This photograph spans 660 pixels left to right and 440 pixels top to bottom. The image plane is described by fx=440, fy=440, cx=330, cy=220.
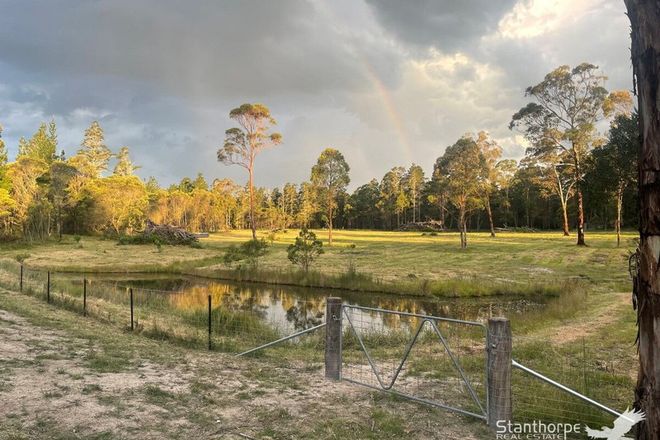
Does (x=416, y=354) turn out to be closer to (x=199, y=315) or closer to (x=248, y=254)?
(x=199, y=315)

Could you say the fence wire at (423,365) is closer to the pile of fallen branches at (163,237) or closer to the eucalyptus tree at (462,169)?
the eucalyptus tree at (462,169)

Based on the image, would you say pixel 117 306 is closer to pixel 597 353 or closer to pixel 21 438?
pixel 21 438

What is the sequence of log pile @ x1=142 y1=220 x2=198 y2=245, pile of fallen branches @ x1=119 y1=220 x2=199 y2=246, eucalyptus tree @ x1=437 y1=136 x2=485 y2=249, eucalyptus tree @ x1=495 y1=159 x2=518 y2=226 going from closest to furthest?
eucalyptus tree @ x1=437 y1=136 x2=485 y2=249 → pile of fallen branches @ x1=119 y1=220 x2=199 y2=246 → log pile @ x1=142 y1=220 x2=198 y2=245 → eucalyptus tree @ x1=495 y1=159 x2=518 y2=226

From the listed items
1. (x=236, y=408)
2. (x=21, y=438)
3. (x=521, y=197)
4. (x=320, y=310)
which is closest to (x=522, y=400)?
(x=236, y=408)

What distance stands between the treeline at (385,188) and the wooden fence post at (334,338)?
486 inches

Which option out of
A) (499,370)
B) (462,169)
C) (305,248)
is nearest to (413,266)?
(305,248)

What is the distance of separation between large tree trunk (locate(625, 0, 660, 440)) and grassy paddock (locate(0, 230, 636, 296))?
1857cm

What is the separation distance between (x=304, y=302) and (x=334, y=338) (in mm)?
13915

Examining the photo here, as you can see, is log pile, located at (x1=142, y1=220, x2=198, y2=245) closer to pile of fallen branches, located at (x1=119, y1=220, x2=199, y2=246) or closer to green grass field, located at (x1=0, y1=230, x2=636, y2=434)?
pile of fallen branches, located at (x1=119, y1=220, x2=199, y2=246)

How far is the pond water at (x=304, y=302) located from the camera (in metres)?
17.1

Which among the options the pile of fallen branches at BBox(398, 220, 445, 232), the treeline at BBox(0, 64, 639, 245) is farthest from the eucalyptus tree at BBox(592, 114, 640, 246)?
the pile of fallen branches at BBox(398, 220, 445, 232)

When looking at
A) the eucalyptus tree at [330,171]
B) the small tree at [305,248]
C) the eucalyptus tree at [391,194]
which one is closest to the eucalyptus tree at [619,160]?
the small tree at [305,248]

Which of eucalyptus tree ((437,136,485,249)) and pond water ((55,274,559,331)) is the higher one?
eucalyptus tree ((437,136,485,249))

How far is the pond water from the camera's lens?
56.1 feet
